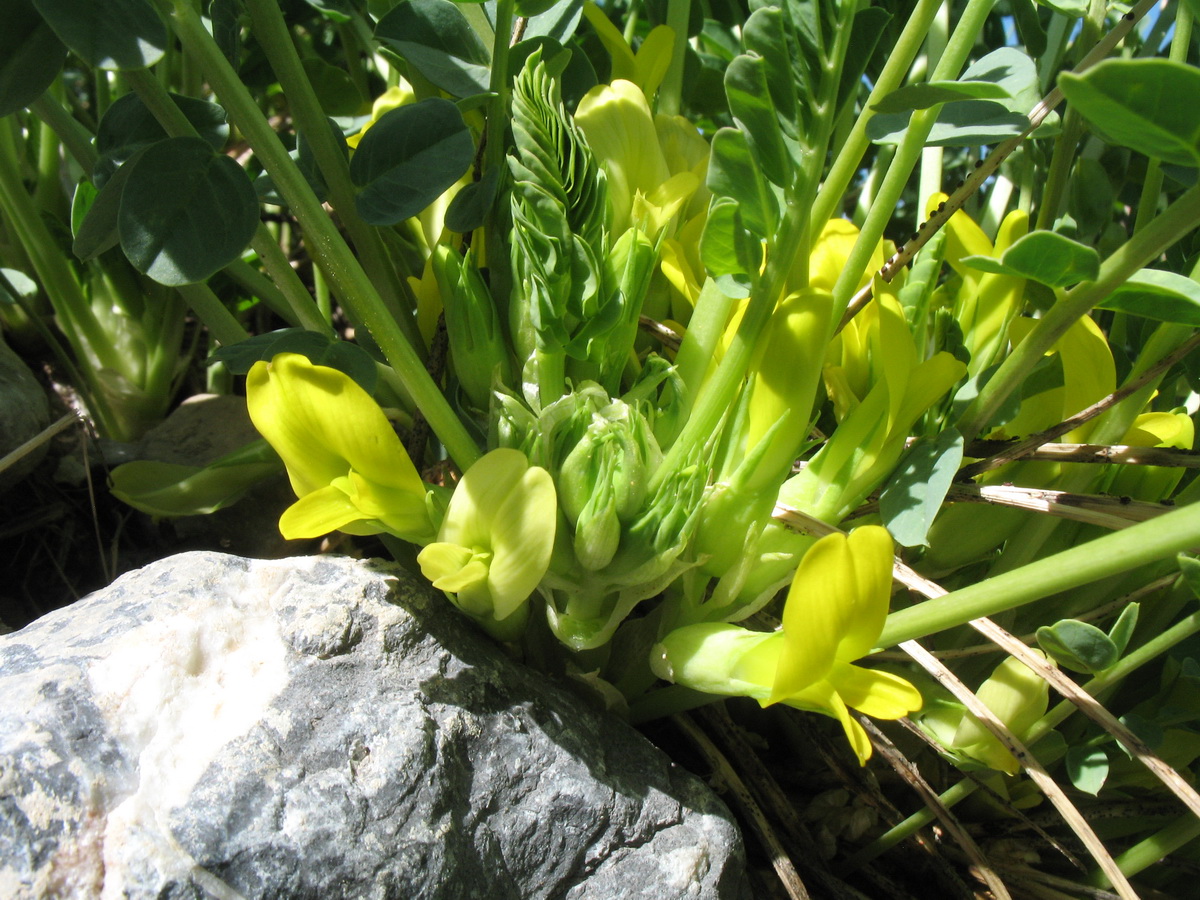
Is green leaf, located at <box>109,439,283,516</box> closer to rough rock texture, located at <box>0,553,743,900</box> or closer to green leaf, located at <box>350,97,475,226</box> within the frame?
rough rock texture, located at <box>0,553,743,900</box>

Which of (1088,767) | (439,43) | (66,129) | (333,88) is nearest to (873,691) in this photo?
(1088,767)

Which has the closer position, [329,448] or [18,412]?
[329,448]

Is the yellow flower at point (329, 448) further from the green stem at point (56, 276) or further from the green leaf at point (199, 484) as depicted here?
the green stem at point (56, 276)

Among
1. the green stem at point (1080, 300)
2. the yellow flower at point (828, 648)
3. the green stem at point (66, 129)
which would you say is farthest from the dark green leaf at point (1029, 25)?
the green stem at point (66, 129)

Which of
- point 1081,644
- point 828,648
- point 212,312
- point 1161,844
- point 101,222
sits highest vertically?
point 101,222

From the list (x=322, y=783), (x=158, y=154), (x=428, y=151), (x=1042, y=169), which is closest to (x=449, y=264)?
(x=428, y=151)

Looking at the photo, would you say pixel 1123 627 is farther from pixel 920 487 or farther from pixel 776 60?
pixel 776 60

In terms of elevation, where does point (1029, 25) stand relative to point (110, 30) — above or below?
below
